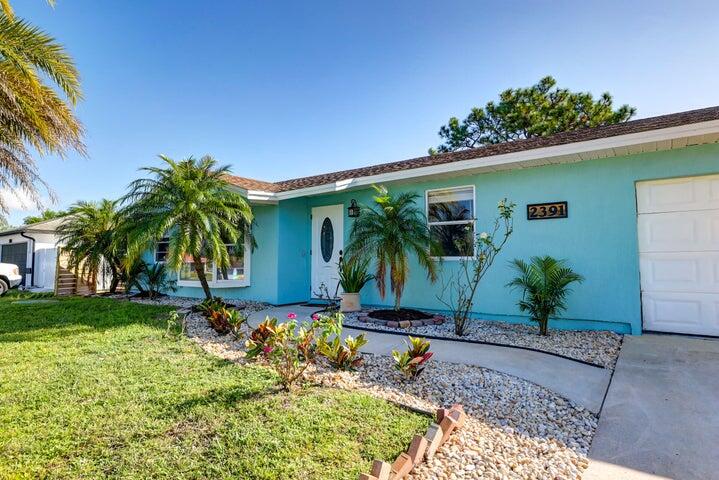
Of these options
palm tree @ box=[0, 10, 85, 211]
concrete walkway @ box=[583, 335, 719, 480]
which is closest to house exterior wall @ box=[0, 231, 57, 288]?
palm tree @ box=[0, 10, 85, 211]

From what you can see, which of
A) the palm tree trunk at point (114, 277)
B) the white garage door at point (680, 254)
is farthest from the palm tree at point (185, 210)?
the white garage door at point (680, 254)

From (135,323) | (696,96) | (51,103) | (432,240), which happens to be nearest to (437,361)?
(432,240)

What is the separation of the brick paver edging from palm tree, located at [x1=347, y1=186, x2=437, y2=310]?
3901 mm

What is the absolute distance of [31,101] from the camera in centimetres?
636

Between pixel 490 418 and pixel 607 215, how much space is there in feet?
15.1

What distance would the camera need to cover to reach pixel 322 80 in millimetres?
10312

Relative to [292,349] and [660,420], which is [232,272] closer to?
[292,349]

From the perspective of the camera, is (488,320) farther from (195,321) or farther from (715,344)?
(195,321)

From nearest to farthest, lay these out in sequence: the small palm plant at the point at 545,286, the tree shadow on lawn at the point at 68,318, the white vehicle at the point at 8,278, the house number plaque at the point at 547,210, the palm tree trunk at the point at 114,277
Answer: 1. the small palm plant at the point at 545,286
2. the tree shadow on lawn at the point at 68,318
3. the house number plaque at the point at 547,210
4. the palm tree trunk at the point at 114,277
5. the white vehicle at the point at 8,278

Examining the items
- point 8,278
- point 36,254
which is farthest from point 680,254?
point 36,254

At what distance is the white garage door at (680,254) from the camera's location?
216 inches

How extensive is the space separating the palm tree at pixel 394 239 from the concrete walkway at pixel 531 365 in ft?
4.79

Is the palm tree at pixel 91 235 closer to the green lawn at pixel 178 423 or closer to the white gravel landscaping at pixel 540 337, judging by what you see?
the green lawn at pixel 178 423

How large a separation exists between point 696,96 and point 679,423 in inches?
384
